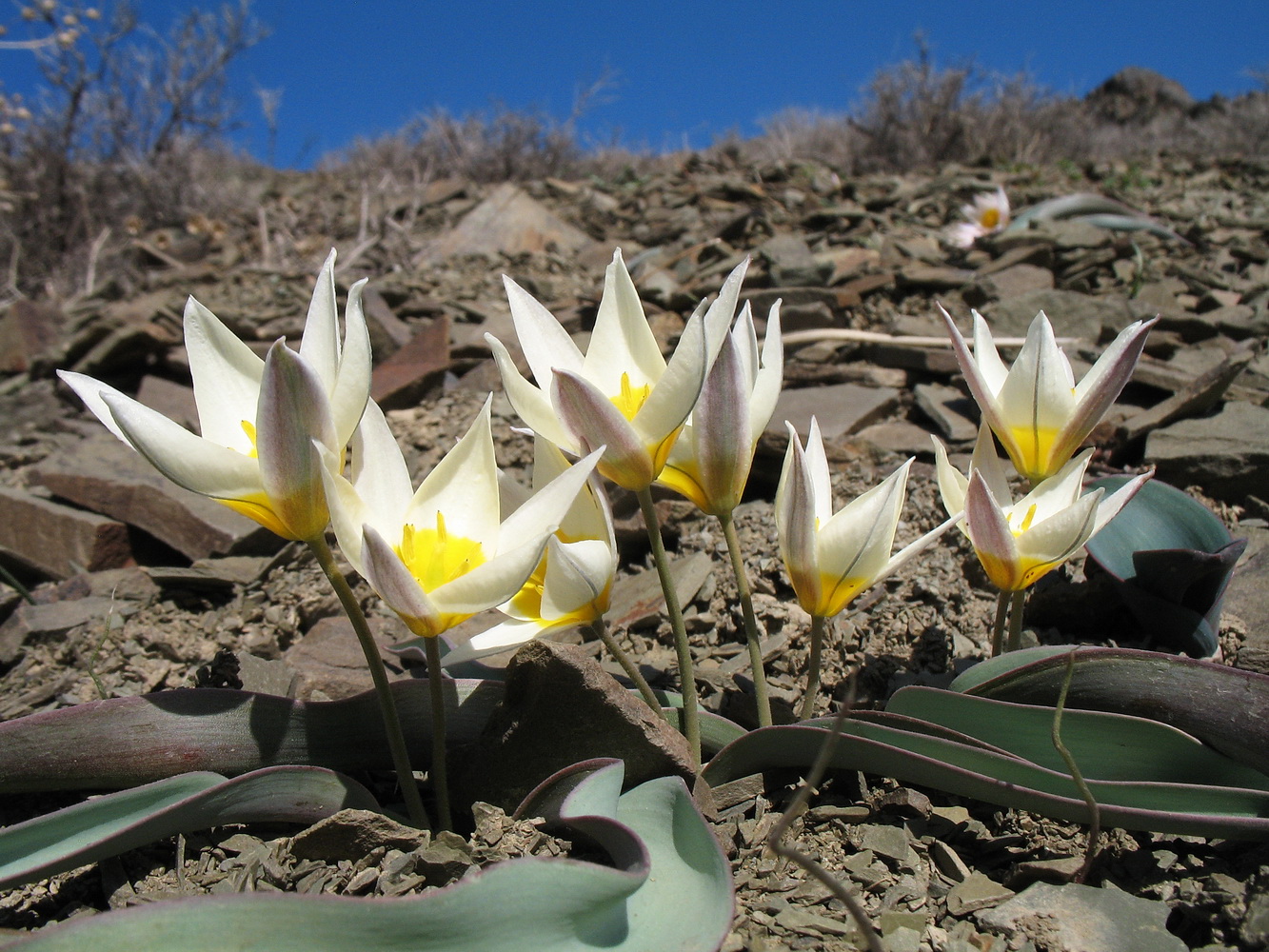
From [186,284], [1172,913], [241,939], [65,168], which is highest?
[65,168]

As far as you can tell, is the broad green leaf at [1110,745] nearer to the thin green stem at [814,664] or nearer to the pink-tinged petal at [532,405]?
the thin green stem at [814,664]

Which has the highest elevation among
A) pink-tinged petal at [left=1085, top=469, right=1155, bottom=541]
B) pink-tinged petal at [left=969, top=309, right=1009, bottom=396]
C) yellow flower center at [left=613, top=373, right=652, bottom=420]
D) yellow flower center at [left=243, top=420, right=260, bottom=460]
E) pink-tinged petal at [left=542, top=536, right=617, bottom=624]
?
pink-tinged petal at [left=969, top=309, right=1009, bottom=396]

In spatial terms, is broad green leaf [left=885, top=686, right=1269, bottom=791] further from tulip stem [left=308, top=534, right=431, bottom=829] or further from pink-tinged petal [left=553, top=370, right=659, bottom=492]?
tulip stem [left=308, top=534, right=431, bottom=829]

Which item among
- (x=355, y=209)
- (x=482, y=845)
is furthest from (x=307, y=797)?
(x=355, y=209)

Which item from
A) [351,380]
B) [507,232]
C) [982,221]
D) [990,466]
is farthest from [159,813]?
[507,232]

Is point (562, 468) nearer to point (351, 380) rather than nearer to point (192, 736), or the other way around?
point (351, 380)

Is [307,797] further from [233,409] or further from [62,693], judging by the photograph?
[62,693]

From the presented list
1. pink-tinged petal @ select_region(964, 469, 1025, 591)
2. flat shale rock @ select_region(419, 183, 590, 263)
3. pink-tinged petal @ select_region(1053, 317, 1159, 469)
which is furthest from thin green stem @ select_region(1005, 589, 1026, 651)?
flat shale rock @ select_region(419, 183, 590, 263)

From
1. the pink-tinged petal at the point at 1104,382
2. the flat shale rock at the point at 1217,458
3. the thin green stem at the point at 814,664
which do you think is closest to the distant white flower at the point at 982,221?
the flat shale rock at the point at 1217,458
